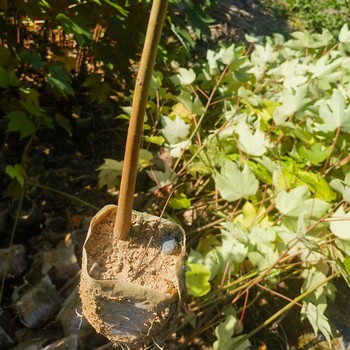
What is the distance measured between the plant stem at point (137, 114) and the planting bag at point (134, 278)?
4 centimetres

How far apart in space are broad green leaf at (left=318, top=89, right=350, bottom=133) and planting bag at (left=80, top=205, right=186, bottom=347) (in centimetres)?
76

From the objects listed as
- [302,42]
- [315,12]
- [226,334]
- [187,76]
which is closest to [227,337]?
[226,334]

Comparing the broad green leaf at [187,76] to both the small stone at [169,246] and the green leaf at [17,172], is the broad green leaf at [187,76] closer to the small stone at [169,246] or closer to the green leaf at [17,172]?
the green leaf at [17,172]

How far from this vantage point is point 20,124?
168cm

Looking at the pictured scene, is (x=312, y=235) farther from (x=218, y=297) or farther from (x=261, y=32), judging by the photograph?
(x=261, y=32)

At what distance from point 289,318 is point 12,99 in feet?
4.35

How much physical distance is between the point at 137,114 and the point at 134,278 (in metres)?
0.32

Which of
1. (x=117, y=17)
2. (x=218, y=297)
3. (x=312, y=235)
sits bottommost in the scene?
(x=218, y=297)

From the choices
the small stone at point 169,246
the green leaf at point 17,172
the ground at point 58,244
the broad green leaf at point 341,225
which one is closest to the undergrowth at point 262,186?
the broad green leaf at point 341,225

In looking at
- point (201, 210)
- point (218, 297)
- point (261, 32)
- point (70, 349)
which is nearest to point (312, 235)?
point (218, 297)

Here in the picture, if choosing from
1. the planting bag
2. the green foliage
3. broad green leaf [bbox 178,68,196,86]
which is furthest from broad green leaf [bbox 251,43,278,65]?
the green foliage

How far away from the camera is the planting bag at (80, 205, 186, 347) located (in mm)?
824

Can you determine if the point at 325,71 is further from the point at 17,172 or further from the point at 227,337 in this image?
the point at 17,172

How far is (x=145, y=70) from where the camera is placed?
684mm
